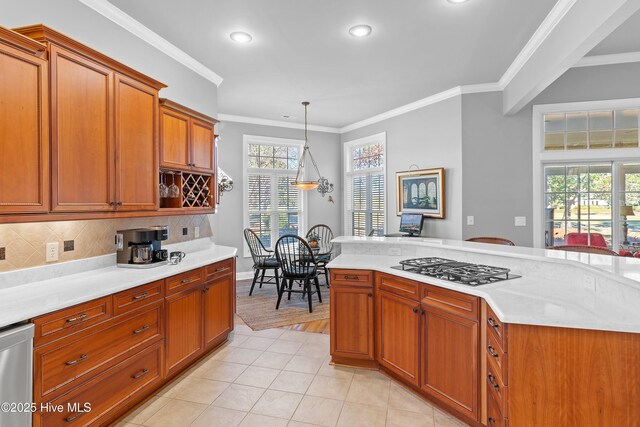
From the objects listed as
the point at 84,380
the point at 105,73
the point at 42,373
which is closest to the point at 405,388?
the point at 84,380

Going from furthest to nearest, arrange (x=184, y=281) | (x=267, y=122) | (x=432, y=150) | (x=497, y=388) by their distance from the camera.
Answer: (x=267, y=122) < (x=432, y=150) < (x=184, y=281) < (x=497, y=388)

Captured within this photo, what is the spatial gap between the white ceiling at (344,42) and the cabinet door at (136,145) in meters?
0.73

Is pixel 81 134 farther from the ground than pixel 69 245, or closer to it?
farther from the ground

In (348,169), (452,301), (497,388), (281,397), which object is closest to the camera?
(497,388)

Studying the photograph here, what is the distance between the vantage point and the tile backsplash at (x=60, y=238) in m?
2.13

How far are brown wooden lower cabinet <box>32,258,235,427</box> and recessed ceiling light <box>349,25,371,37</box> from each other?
99.3 inches

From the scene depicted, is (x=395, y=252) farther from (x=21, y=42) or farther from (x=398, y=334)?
(x=21, y=42)

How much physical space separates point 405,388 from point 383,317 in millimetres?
536

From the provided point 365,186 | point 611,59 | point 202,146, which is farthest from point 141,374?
point 611,59

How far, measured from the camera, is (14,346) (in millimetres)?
1572

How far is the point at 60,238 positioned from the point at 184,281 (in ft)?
2.94

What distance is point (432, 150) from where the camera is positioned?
5.13 metres

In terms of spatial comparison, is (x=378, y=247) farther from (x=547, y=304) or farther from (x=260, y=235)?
(x=260, y=235)

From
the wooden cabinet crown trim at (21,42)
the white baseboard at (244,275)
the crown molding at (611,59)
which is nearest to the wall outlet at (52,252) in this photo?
the wooden cabinet crown trim at (21,42)
